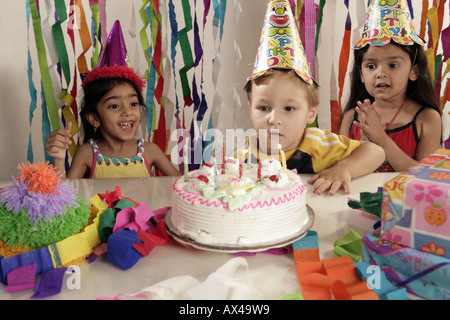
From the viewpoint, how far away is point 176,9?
6.99 ft

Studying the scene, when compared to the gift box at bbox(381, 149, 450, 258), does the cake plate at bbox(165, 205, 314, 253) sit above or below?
below

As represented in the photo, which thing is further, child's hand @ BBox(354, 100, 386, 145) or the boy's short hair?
child's hand @ BBox(354, 100, 386, 145)

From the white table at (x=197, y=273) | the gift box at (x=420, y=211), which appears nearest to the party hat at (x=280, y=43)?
the white table at (x=197, y=273)

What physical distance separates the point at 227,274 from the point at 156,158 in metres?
1.12

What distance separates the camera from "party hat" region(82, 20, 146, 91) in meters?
1.58

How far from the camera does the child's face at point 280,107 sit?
1327mm

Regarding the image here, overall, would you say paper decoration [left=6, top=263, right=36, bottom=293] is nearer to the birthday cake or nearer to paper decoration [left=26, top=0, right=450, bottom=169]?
the birthday cake

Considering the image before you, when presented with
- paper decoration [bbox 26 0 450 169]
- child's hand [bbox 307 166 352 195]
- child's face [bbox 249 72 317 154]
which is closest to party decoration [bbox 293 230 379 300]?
child's hand [bbox 307 166 352 195]

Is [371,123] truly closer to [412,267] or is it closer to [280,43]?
[280,43]

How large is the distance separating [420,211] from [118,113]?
1233 millimetres

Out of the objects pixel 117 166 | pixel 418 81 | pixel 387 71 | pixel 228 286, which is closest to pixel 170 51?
pixel 117 166

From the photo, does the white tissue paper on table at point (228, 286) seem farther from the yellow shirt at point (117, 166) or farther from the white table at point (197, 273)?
the yellow shirt at point (117, 166)

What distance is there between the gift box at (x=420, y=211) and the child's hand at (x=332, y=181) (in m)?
0.42

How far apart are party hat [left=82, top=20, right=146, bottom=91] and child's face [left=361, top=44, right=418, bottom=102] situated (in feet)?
3.27
